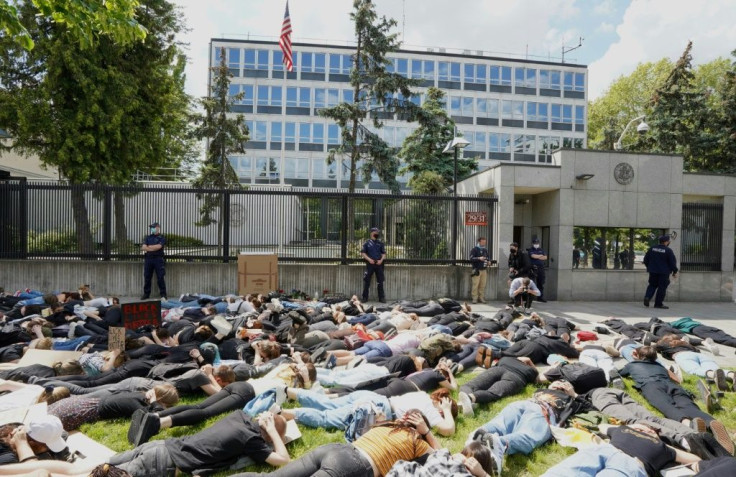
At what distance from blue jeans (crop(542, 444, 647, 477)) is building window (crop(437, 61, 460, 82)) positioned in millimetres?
48375

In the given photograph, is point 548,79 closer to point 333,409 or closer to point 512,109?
point 512,109

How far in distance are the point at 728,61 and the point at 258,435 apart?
50030 millimetres

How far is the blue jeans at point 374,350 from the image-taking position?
724cm

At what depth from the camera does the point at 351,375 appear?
20.6 feet

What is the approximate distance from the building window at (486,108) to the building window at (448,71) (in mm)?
3367

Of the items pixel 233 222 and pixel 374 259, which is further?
pixel 233 222

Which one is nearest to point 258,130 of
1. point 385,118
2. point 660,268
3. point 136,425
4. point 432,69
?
point 385,118

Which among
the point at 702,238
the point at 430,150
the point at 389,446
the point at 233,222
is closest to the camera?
the point at 389,446

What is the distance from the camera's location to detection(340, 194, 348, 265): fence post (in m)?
14.1

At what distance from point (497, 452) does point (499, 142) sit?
48.5 meters

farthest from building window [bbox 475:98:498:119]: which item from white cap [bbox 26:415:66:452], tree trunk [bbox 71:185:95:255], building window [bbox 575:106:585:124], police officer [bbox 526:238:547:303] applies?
white cap [bbox 26:415:66:452]

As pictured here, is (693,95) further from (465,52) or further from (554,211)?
(465,52)

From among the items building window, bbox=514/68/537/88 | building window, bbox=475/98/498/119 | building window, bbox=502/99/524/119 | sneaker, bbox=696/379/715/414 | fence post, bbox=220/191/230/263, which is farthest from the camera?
building window, bbox=514/68/537/88

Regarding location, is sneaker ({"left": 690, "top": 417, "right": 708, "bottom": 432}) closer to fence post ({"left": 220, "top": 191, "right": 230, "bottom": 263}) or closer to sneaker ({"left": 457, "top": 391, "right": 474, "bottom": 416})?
sneaker ({"left": 457, "top": 391, "right": 474, "bottom": 416})
